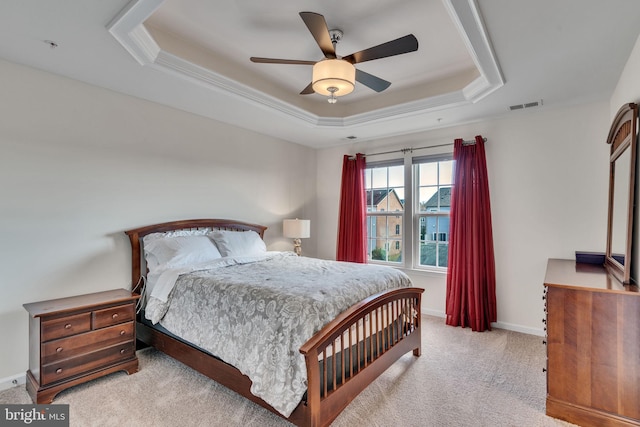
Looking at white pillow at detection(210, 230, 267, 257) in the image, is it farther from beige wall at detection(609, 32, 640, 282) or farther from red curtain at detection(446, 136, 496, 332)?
beige wall at detection(609, 32, 640, 282)

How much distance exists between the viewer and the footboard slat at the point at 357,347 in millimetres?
1733

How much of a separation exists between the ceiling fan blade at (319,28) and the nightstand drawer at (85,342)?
8.75 feet

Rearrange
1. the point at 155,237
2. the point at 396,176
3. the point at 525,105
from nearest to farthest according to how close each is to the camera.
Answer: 1. the point at 155,237
2. the point at 525,105
3. the point at 396,176

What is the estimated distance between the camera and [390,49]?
210 cm

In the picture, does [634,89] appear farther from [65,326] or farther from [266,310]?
[65,326]

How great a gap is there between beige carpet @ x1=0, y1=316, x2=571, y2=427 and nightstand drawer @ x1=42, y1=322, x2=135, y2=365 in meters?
0.30

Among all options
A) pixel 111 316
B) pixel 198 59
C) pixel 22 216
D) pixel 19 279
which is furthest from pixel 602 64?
pixel 19 279

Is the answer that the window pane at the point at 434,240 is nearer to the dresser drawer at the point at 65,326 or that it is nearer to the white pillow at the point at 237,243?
the white pillow at the point at 237,243

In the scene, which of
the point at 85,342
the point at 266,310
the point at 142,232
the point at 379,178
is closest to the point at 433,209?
the point at 379,178

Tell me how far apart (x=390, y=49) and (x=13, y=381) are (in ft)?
12.4

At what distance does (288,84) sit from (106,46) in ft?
5.80

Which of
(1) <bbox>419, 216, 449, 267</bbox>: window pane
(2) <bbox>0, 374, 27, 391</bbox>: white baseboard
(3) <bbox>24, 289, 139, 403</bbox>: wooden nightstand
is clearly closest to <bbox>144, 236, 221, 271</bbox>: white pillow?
(3) <bbox>24, 289, 139, 403</bbox>: wooden nightstand

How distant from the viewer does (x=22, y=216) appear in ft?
7.98

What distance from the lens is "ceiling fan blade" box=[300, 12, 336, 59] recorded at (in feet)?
5.93
